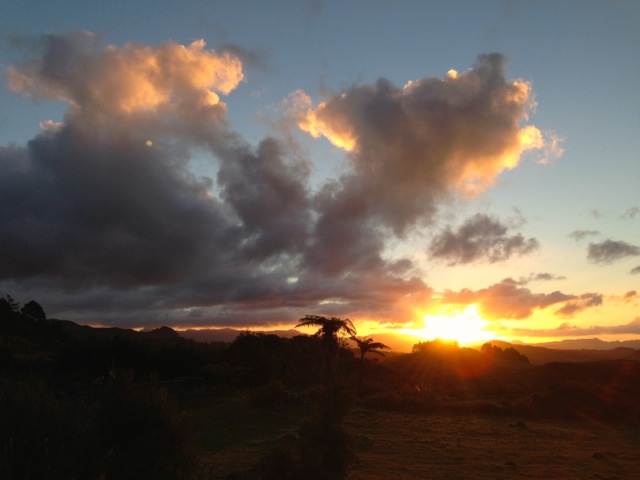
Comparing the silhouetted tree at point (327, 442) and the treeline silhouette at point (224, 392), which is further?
the silhouetted tree at point (327, 442)

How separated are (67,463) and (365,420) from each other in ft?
71.7

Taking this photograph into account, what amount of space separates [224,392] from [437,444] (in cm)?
1933

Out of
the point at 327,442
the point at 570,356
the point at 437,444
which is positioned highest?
the point at 570,356

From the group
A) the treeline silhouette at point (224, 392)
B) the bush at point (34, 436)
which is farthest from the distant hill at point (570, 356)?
the bush at point (34, 436)

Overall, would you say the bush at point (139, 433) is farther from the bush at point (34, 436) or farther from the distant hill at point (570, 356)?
the distant hill at point (570, 356)

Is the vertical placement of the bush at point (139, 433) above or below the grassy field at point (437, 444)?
above

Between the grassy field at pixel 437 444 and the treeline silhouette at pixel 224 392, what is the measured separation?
136cm

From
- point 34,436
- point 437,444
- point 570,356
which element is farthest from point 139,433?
point 570,356

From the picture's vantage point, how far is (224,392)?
119ft

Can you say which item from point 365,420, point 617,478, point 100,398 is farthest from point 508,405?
point 100,398

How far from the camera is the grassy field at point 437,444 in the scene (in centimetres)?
1606

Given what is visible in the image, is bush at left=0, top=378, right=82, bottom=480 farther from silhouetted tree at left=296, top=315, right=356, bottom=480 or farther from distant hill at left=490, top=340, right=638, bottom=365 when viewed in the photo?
distant hill at left=490, top=340, right=638, bottom=365

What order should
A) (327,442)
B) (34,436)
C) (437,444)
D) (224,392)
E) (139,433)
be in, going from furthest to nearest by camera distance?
(224,392) → (437,444) → (327,442) → (139,433) → (34,436)

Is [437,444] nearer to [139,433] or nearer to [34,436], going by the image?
[139,433]
